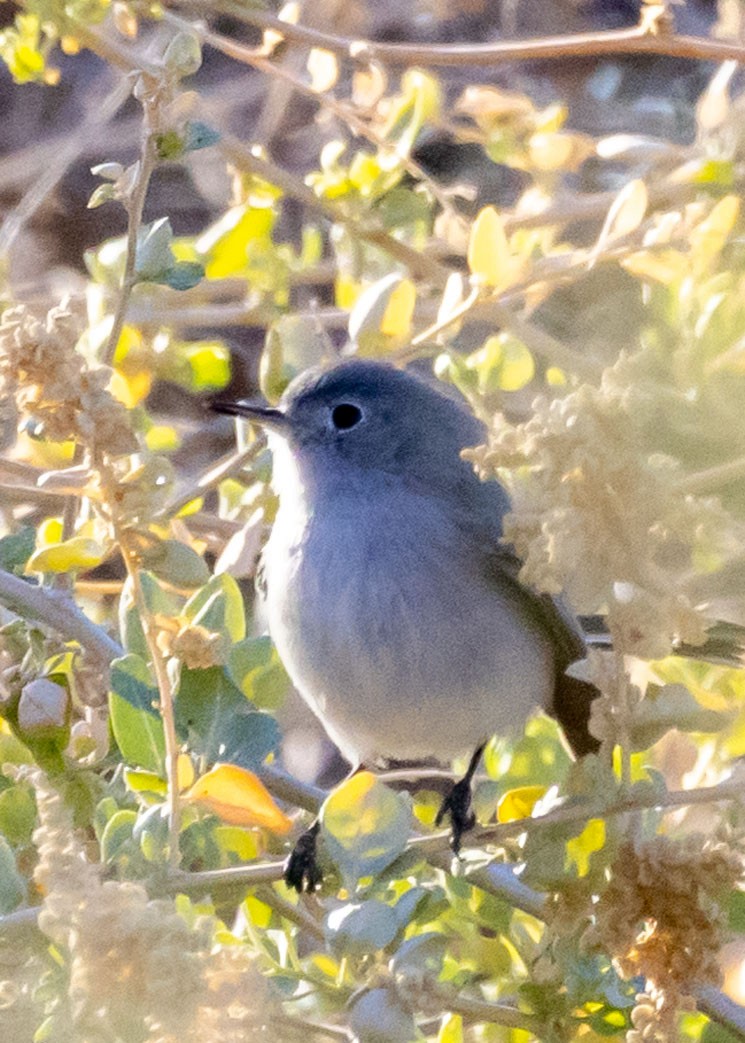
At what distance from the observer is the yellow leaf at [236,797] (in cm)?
120

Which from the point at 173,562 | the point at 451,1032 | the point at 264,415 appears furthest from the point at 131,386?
the point at 451,1032

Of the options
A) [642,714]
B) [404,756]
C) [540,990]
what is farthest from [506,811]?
[404,756]

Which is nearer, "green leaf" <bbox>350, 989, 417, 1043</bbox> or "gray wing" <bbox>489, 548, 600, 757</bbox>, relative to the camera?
"green leaf" <bbox>350, 989, 417, 1043</bbox>

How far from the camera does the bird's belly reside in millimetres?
1747

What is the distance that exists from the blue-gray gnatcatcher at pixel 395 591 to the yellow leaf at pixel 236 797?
522 millimetres

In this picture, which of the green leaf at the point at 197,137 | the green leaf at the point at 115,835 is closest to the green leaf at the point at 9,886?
the green leaf at the point at 115,835

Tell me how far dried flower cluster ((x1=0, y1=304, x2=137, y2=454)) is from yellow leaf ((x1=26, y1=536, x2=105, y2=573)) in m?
0.23

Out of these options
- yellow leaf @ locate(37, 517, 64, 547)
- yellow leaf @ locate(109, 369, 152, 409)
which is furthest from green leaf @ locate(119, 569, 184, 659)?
yellow leaf @ locate(109, 369, 152, 409)

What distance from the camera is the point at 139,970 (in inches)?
37.4

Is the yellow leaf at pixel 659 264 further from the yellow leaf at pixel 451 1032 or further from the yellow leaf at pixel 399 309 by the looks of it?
the yellow leaf at pixel 451 1032

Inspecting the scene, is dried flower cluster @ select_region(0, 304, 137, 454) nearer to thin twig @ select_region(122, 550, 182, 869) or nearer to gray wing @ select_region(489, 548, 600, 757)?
thin twig @ select_region(122, 550, 182, 869)

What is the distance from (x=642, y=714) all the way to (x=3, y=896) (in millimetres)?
550

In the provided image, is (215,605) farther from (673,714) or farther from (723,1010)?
(723,1010)

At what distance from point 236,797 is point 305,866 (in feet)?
1.69
